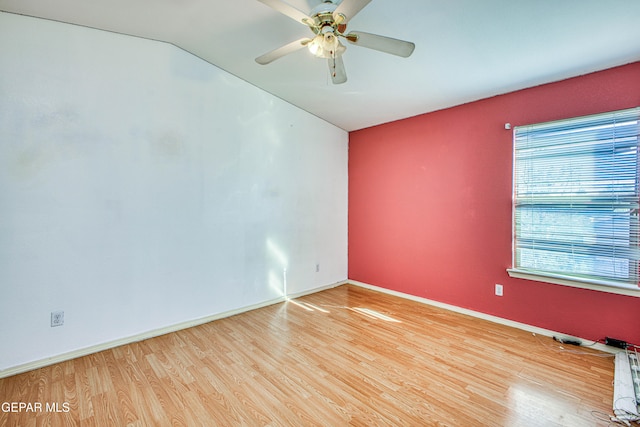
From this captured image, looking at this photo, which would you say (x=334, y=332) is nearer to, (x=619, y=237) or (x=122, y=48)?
(x=619, y=237)

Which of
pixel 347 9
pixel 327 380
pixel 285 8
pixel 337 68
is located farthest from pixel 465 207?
pixel 285 8

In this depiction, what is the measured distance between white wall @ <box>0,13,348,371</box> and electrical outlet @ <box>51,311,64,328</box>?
0.03m

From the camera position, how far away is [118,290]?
2.53m

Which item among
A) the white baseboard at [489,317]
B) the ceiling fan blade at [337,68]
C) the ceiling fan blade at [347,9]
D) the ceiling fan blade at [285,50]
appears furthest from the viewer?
the white baseboard at [489,317]

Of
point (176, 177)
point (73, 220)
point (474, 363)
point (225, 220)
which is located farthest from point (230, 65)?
point (474, 363)

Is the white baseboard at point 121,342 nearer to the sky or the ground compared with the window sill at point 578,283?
nearer to the ground

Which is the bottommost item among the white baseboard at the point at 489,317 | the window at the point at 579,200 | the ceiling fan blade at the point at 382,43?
the white baseboard at the point at 489,317

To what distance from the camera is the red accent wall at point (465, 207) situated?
250 centimetres

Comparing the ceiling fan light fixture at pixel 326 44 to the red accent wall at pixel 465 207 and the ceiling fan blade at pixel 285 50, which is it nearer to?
the ceiling fan blade at pixel 285 50

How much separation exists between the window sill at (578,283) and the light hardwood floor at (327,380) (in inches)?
21.7

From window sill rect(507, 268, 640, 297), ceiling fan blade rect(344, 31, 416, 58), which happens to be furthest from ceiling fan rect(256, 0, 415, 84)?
window sill rect(507, 268, 640, 297)

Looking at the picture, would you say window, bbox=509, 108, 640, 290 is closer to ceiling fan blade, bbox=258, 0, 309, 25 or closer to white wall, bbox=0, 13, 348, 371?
ceiling fan blade, bbox=258, 0, 309, 25

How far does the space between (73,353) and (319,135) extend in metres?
3.66

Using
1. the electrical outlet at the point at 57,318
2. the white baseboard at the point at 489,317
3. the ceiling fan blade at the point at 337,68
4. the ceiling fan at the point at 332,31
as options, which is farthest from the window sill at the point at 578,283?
the electrical outlet at the point at 57,318
